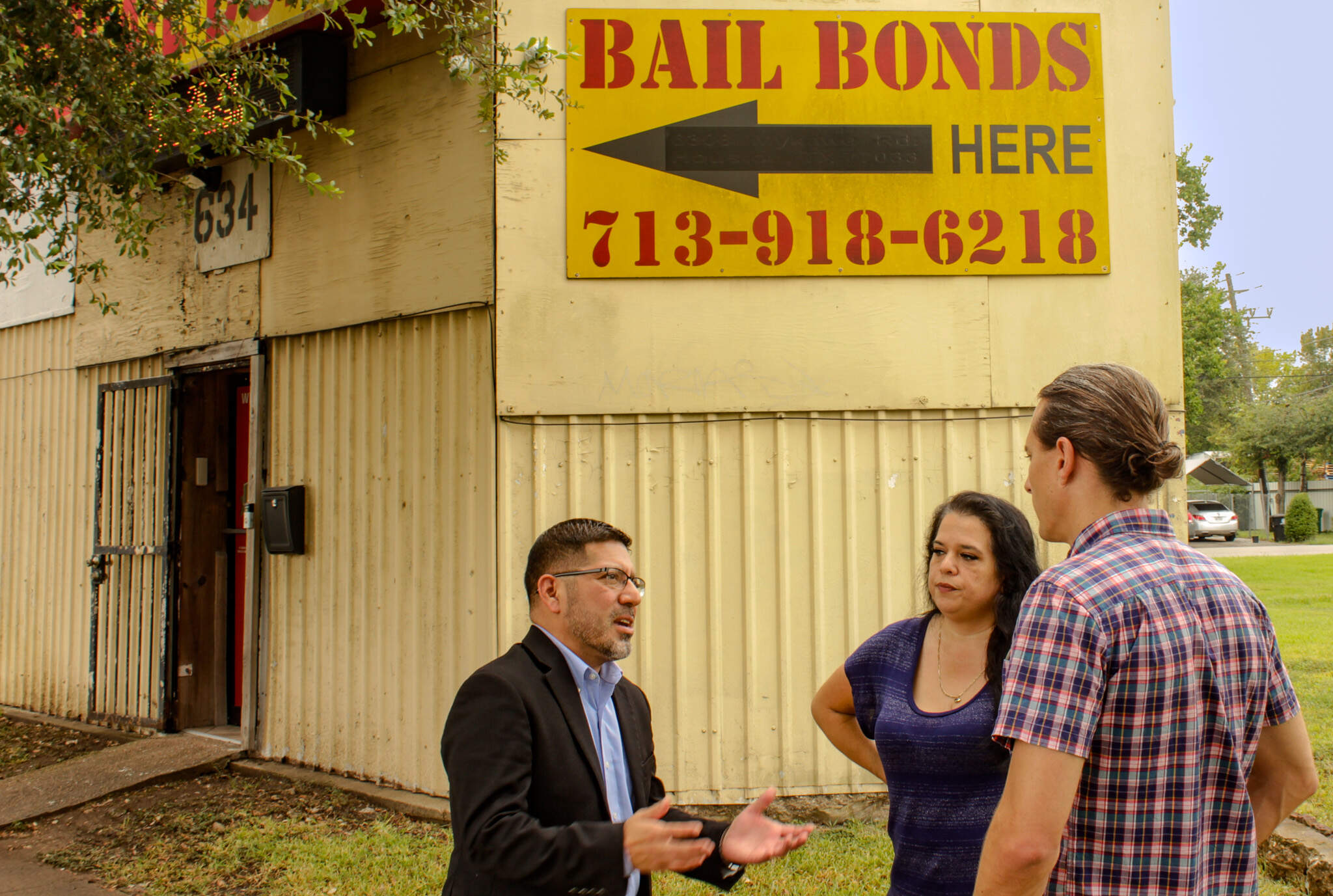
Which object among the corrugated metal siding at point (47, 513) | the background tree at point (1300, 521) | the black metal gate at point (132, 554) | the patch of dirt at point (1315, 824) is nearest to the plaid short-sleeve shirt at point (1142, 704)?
the patch of dirt at point (1315, 824)

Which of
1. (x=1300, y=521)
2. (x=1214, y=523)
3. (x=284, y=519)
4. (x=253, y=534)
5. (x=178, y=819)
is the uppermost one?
(x=284, y=519)

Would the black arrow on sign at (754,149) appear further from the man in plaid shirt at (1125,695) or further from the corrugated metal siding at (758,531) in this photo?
the man in plaid shirt at (1125,695)

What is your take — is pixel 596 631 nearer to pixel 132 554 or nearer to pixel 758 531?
pixel 758 531

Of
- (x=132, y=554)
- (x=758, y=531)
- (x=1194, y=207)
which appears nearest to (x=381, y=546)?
(x=758, y=531)

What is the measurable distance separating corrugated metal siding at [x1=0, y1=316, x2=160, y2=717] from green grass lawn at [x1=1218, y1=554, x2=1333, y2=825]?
8.17 metres

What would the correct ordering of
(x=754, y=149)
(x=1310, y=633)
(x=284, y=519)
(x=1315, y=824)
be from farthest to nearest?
1. (x=1310, y=633)
2. (x=284, y=519)
3. (x=754, y=149)
4. (x=1315, y=824)

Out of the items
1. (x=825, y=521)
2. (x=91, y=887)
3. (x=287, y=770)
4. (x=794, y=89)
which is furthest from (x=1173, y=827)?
(x=287, y=770)

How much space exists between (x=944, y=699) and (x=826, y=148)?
358 cm

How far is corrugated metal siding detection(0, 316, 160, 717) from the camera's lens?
783cm

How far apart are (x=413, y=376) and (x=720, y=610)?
91.4 inches

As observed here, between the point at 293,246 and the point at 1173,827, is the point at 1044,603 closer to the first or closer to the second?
the point at 1173,827

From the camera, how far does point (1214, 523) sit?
32.6 metres

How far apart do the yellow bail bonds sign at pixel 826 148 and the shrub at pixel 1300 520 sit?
30.0 meters

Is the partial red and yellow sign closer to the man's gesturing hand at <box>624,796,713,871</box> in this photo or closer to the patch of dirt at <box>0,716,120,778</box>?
the patch of dirt at <box>0,716,120,778</box>
